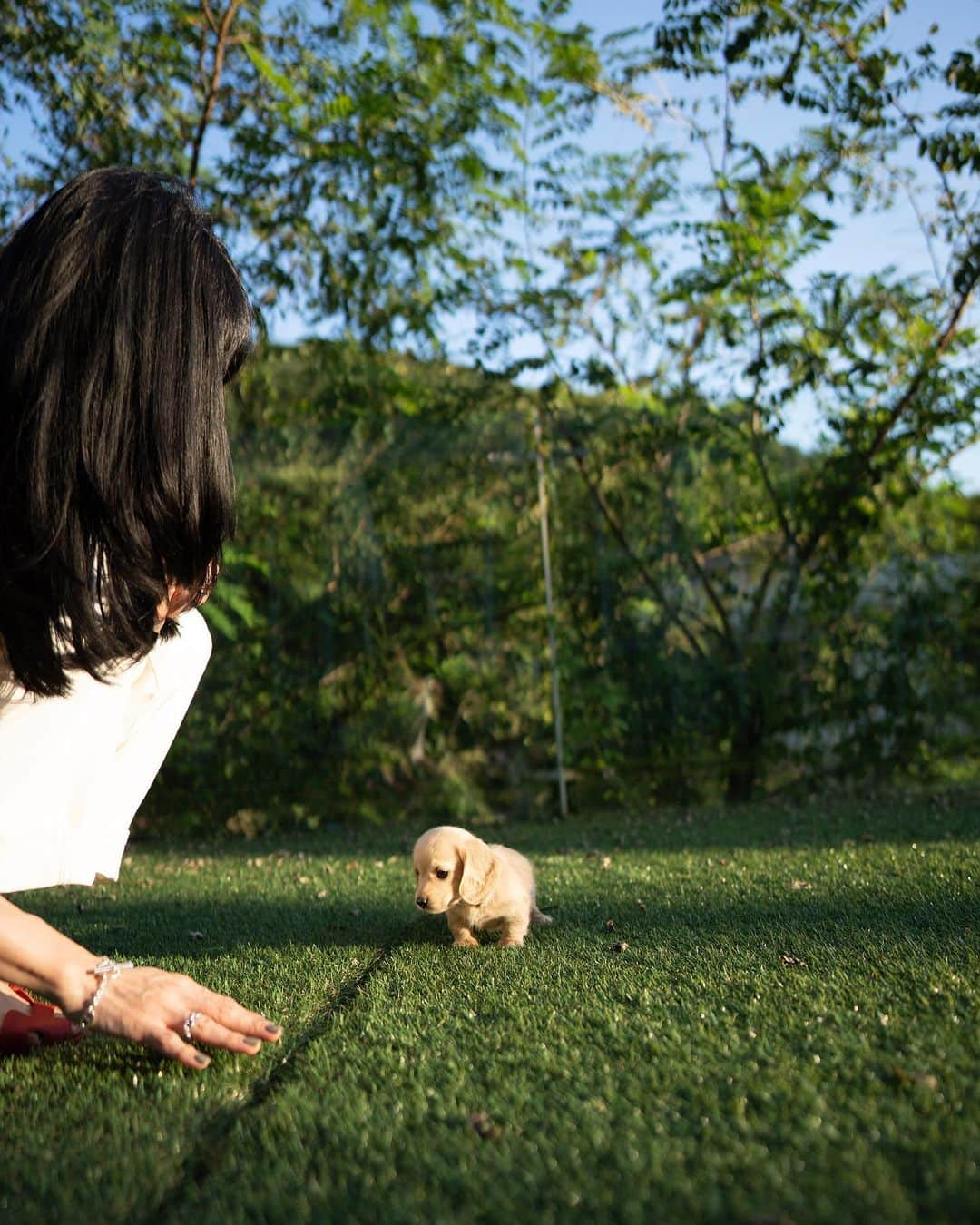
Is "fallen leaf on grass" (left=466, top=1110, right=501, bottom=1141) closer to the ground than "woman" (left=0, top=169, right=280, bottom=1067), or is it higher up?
closer to the ground

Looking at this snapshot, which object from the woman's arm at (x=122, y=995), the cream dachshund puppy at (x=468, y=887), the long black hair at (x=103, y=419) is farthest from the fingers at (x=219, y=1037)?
the cream dachshund puppy at (x=468, y=887)

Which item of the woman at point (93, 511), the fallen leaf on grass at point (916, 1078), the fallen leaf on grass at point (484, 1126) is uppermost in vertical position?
the woman at point (93, 511)

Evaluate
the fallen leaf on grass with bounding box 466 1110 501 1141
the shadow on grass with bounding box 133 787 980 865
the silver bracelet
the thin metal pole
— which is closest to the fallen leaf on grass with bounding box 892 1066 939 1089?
the fallen leaf on grass with bounding box 466 1110 501 1141

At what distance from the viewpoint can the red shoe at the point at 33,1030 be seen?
6.59ft

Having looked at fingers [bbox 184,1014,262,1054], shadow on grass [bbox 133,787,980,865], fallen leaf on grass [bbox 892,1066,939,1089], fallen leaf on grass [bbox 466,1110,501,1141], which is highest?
fallen leaf on grass [bbox 892,1066,939,1089]

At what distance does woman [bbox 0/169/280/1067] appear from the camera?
69.8 inches

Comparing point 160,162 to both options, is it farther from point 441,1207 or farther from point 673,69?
point 441,1207

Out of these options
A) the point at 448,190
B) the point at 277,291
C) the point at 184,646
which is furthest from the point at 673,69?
the point at 184,646

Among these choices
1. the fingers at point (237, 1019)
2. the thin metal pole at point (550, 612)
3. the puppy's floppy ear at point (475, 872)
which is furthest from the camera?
the thin metal pole at point (550, 612)

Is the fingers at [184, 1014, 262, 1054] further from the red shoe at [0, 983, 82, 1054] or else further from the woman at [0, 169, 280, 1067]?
the red shoe at [0, 983, 82, 1054]

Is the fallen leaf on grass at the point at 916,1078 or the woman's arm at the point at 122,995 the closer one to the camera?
the fallen leaf on grass at the point at 916,1078

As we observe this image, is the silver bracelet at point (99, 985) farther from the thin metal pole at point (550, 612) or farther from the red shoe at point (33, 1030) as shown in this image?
the thin metal pole at point (550, 612)

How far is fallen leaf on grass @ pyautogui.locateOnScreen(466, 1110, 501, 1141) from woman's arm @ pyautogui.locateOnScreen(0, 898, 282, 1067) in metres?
0.45

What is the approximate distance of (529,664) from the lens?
22.6ft
